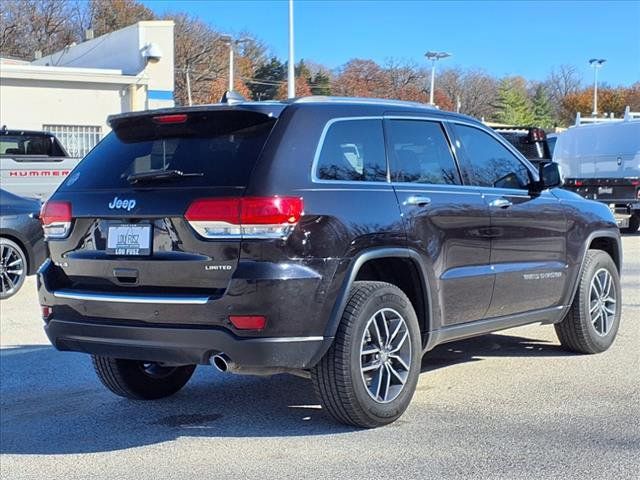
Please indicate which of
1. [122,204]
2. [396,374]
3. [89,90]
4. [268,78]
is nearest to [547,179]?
[396,374]

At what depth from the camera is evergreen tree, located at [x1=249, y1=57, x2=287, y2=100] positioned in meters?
64.4

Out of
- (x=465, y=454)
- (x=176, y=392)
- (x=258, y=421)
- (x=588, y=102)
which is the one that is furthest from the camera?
(x=588, y=102)

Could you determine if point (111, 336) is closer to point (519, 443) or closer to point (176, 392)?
point (176, 392)

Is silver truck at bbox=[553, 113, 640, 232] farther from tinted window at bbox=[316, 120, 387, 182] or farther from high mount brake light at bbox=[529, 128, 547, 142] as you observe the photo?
tinted window at bbox=[316, 120, 387, 182]

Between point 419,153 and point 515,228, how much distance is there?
101 centimetres

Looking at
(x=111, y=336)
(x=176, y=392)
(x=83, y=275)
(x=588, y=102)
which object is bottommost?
(x=176, y=392)

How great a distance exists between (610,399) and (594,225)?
173 cm

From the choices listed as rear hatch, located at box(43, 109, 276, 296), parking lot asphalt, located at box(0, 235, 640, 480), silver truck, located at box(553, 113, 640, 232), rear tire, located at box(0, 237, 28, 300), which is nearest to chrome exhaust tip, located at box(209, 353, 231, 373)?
rear hatch, located at box(43, 109, 276, 296)

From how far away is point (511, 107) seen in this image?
282ft

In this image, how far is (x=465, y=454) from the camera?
4.31 m

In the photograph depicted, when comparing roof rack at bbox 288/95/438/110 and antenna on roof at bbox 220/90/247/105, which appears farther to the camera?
antenna on roof at bbox 220/90/247/105

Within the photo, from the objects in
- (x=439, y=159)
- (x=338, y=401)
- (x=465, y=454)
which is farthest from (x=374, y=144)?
(x=465, y=454)

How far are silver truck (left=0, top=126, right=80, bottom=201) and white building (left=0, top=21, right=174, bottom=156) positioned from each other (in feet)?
32.0

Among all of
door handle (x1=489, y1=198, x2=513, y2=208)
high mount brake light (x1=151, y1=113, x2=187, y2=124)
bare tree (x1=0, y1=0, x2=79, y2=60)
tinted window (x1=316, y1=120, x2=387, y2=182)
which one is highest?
bare tree (x1=0, y1=0, x2=79, y2=60)
